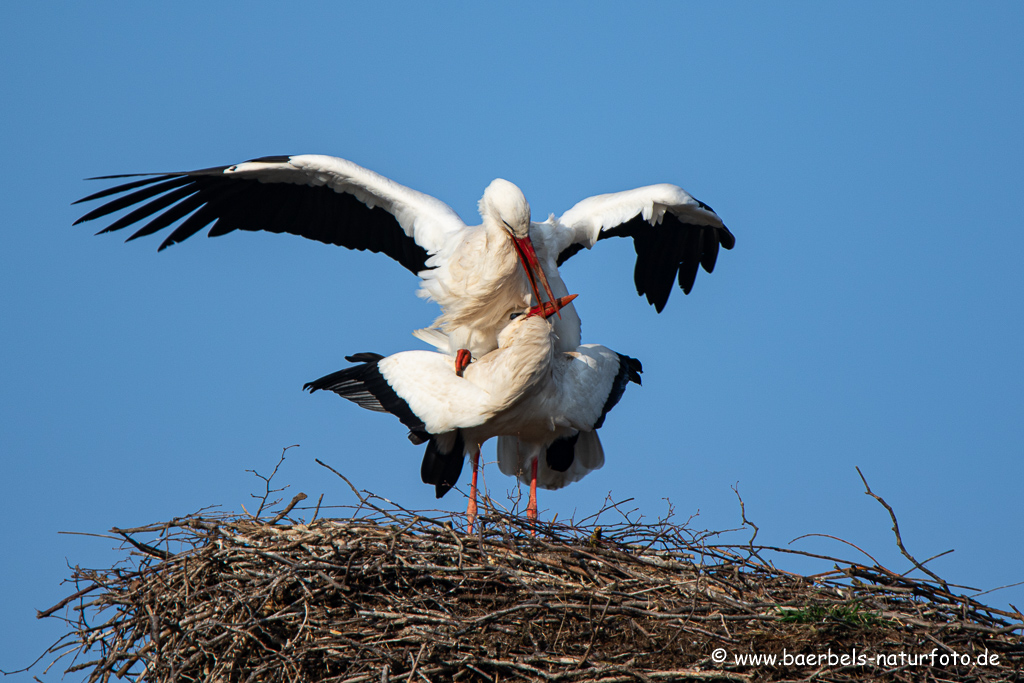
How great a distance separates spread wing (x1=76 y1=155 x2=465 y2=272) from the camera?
6250mm

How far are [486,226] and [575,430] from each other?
120 cm

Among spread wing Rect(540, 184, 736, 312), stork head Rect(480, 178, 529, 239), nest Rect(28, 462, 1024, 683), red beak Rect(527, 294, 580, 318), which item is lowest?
nest Rect(28, 462, 1024, 683)

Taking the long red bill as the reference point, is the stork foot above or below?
below

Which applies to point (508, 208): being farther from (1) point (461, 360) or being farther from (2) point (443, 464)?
(2) point (443, 464)

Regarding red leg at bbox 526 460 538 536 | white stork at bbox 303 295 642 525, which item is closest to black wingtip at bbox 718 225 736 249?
white stork at bbox 303 295 642 525

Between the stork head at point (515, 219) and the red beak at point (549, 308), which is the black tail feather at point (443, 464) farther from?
the stork head at point (515, 219)

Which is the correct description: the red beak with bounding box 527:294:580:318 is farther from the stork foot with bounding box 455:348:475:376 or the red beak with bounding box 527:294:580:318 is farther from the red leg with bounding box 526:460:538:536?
the red leg with bounding box 526:460:538:536

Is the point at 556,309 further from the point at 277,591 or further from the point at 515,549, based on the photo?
the point at 277,591

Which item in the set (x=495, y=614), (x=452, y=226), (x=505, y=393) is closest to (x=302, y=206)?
(x=452, y=226)

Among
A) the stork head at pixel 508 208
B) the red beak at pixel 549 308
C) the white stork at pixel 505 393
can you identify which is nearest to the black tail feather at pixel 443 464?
the white stork at pixel 505 393

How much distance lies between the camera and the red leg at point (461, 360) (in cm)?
569

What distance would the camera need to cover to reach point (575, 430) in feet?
19.9

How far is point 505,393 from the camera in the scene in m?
5.34

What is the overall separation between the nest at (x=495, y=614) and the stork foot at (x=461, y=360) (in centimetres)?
123
